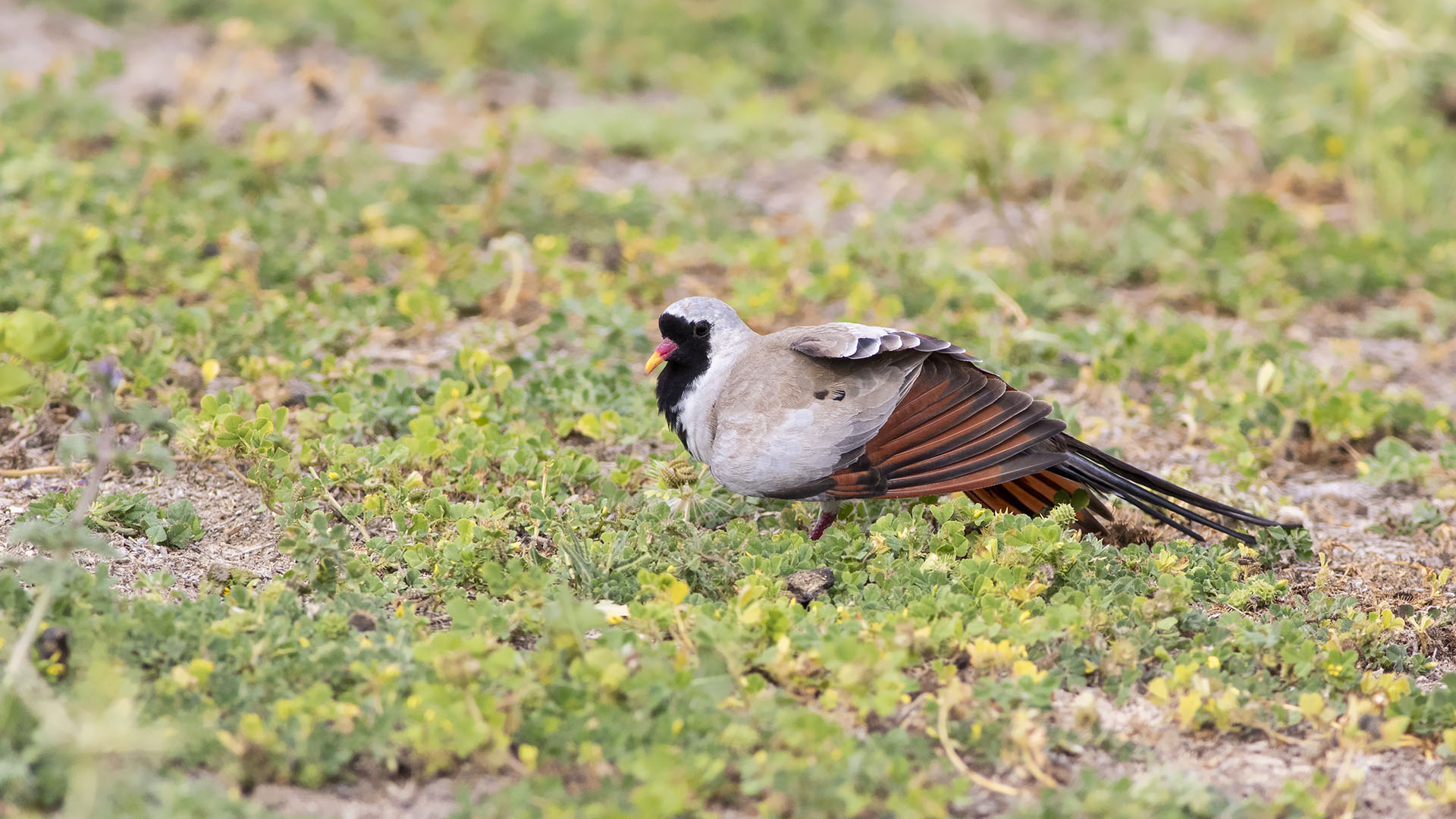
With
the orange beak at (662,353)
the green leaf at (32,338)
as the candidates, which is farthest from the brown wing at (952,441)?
the green leaf at (32,338)

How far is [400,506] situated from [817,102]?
641cm

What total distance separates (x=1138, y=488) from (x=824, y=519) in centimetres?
103

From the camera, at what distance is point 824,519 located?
14.1 ft

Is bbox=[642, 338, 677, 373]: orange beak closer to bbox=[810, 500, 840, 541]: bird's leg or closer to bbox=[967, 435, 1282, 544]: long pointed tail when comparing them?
bbox=[810, 500, 840, 541]: bird's leg

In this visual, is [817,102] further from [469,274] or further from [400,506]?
[400,506]

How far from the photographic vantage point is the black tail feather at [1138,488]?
4.28 m

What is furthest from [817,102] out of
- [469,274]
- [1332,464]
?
[1332,464]

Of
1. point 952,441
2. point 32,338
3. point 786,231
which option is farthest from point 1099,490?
point 786,231

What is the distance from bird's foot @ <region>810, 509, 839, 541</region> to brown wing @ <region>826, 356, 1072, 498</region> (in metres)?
0.23

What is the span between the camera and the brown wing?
399 centimetres

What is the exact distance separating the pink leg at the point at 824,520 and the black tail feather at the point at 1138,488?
716 millimetres

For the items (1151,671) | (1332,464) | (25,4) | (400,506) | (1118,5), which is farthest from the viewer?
(1118,5)

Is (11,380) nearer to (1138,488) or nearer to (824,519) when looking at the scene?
(824,519)

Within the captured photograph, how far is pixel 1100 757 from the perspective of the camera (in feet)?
10.9
